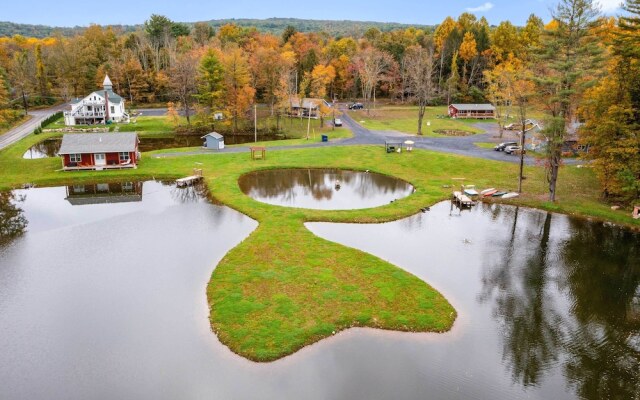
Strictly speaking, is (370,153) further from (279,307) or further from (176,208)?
(279,307)

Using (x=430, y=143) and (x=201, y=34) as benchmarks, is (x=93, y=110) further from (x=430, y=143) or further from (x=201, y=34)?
(x=201, y=34)

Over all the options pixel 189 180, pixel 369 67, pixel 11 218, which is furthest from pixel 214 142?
pixel 369 67

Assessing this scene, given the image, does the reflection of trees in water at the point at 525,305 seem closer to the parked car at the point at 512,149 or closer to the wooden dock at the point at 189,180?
the parked car at the point at 512,149

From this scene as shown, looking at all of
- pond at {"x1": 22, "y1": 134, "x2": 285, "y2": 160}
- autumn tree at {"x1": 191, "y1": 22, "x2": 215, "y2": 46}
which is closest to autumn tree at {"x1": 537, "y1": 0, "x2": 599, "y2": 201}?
pond at {"x1": 22, "y1": 134, "x2": 285, "y2": 160}

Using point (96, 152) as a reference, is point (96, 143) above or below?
above

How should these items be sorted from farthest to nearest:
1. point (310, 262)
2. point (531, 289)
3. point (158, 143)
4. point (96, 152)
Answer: point (158, 143) → point (96, 152) → point (310, 262) → point (531, 289)
